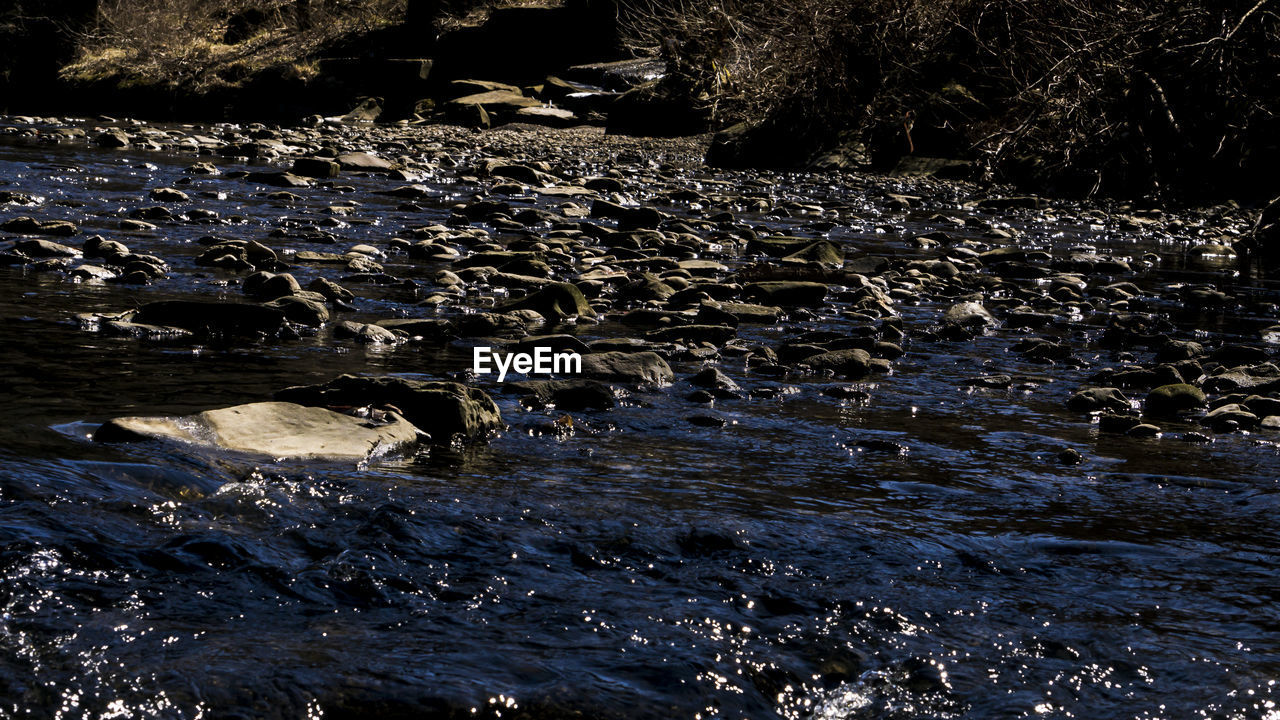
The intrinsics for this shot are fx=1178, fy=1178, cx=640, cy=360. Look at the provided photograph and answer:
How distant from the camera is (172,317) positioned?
5039mm

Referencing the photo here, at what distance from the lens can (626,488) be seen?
130 inches

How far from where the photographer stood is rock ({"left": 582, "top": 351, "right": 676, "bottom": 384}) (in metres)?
4.64

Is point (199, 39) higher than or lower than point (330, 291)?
higher

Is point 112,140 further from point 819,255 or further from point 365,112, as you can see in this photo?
point 819,255

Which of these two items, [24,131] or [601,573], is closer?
[601,573]

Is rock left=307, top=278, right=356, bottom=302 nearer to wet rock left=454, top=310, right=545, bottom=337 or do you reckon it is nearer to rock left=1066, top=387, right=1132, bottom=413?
wet rock left=454, top=310, right=545, bottom=337

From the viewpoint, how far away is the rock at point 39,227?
7426 millimetres

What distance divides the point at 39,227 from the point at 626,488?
5.78 metres

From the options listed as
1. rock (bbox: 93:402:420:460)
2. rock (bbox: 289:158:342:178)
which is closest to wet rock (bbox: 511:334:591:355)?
rock (bbox: 93:402:420:460)

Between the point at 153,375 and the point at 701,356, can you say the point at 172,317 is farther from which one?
the point at 701,356

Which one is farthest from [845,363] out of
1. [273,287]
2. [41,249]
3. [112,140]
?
[112,140]

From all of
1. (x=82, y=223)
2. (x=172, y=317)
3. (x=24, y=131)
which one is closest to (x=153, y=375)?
(x=172, y=317)

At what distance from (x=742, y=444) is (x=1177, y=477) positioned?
135 cm

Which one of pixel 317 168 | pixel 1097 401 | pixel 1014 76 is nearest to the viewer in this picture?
pixel 1097 401
